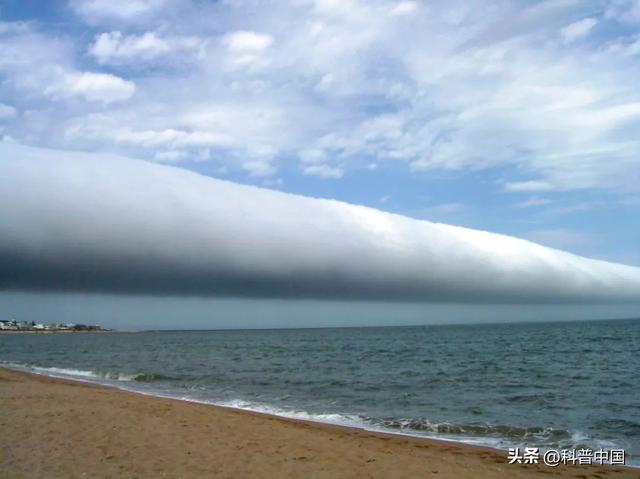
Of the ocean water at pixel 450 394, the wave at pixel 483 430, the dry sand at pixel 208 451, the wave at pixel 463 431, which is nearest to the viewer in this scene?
the dry sand at pixel 208 451

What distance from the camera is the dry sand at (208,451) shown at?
989 cm

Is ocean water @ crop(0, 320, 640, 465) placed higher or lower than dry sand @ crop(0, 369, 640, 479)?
lower

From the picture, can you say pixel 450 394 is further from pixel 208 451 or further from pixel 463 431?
pixel 208 451

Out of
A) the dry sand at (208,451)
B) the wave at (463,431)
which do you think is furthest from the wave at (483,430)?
the dry sand at (208,451)

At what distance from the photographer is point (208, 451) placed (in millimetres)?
11422

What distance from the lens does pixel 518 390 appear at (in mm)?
26266

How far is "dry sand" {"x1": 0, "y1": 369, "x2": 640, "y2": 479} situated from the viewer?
32.4ft

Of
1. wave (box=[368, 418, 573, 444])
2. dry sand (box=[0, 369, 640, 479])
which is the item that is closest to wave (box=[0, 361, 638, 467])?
wave (box=[368, 418, 573, 444])

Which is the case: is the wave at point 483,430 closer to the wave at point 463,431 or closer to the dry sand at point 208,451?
the wave at point 463,431

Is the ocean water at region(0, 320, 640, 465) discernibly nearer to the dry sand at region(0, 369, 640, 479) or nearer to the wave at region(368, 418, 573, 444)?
the wave at region(368, 418, 573, 444)

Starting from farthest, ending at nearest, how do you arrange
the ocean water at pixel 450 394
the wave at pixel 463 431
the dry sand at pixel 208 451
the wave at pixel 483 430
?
1. the ocean water at pixel 450 394
2. the wave at pixel 483 430
3. the wave at pixel 463 431
4. the dry sand at pixel 208 451

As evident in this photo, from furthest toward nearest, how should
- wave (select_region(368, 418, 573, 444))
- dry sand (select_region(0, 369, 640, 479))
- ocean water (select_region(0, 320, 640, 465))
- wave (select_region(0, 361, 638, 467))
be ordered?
ocean water (select_region(0, 320, 640, 465)) → wave (select_region(368, 418, 573, 444)) → wave (select_region(0, 361, 638, 467)) → dry sand (select_region(0, 369, 640, 479))

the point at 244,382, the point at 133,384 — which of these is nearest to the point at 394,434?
the point at 244,382

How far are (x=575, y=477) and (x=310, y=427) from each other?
308 inches
